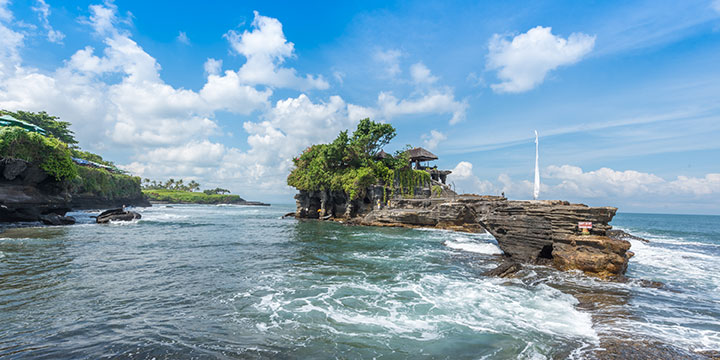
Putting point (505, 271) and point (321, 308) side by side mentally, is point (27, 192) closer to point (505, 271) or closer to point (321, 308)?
point (321, 308)

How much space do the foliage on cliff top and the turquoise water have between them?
51.8 ft

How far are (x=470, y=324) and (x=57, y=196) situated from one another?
40261 millimetres

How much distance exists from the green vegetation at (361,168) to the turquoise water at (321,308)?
25768mm

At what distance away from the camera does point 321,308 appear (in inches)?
324

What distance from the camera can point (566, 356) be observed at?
5.66 m

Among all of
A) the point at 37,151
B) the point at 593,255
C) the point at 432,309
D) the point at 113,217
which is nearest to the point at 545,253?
the point at 593,255

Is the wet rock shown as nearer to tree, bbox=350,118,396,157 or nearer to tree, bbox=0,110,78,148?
tree, bbox=350,118,396,157

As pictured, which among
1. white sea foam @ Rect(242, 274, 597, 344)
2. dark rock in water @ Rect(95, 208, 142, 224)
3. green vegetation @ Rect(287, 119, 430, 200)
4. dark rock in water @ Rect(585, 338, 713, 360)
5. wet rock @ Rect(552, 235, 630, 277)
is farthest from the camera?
green vegetation @ Rect(287, 119, 430, 200)

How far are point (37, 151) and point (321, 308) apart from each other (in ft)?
110

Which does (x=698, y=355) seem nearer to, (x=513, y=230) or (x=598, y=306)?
(x=598, y=306)

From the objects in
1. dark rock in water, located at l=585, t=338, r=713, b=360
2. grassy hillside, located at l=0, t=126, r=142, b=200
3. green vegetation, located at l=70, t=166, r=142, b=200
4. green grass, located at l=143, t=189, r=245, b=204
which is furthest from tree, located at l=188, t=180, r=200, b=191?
dark rock in water, located at l=585, t=338, r=713, b=360

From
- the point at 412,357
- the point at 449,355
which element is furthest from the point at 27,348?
the point at 449,355

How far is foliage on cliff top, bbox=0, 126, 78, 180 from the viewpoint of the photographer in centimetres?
2352

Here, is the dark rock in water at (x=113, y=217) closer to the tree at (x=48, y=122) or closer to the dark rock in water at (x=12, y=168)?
the dark rock in water at (x=12, y=168)
